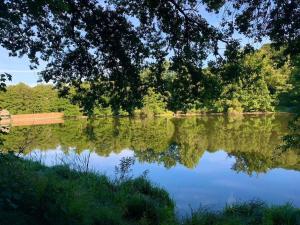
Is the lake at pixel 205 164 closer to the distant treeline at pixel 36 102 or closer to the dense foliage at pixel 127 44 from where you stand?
the dense foliage at pixel 127 44

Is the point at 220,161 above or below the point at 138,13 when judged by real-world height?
below

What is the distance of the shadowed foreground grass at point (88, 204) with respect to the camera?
430 centimetres

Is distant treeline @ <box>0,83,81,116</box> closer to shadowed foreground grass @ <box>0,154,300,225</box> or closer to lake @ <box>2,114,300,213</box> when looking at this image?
lake @ <box>2,114,300,213</box>

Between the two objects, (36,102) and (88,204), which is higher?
(36,102)

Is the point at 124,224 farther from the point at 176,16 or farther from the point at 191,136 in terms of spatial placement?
the point at 191,136

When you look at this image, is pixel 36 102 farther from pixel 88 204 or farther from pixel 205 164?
pixel 88 204

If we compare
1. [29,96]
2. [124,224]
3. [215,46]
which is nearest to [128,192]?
[124,224]

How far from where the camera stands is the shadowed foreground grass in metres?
Answer: 4.30

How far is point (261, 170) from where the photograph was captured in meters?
17.2

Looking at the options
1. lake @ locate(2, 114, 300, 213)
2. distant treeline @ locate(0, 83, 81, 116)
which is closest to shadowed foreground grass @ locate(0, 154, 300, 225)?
lake @ locate(2, 114, 300, 213)

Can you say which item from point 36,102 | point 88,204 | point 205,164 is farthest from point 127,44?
point 36,102

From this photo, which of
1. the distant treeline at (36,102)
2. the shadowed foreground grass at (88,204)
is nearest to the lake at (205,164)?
the shadowed foreground grass at (88,204)

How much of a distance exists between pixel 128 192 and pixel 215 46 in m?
3.37

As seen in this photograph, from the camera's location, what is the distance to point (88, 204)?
5.53 meters
